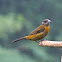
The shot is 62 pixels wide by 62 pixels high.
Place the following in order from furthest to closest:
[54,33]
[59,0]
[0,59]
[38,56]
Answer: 1. [59,0]
2. [54,33]
3. [38,56]
4. [0,59]

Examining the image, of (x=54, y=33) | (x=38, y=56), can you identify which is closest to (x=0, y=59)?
(x=38, y=56)

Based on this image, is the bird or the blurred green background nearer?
the bird

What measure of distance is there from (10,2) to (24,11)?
0.75 meters

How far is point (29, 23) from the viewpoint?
1546 cm

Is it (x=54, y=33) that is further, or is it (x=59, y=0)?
(x=59, y=0)

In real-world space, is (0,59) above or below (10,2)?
Result: below

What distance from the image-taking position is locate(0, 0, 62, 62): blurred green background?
12.1 meters

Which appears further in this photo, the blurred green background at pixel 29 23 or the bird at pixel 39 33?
the blurred green background at pixel 29 23

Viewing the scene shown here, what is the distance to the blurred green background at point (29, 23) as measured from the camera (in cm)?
1212

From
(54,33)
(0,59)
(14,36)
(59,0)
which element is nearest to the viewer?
(0,59)

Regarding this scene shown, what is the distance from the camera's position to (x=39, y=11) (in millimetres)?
17391

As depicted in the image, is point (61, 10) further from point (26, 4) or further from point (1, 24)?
point (1, 24)

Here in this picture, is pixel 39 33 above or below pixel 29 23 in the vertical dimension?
below

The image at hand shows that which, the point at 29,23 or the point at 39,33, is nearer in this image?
the point at 39,33
